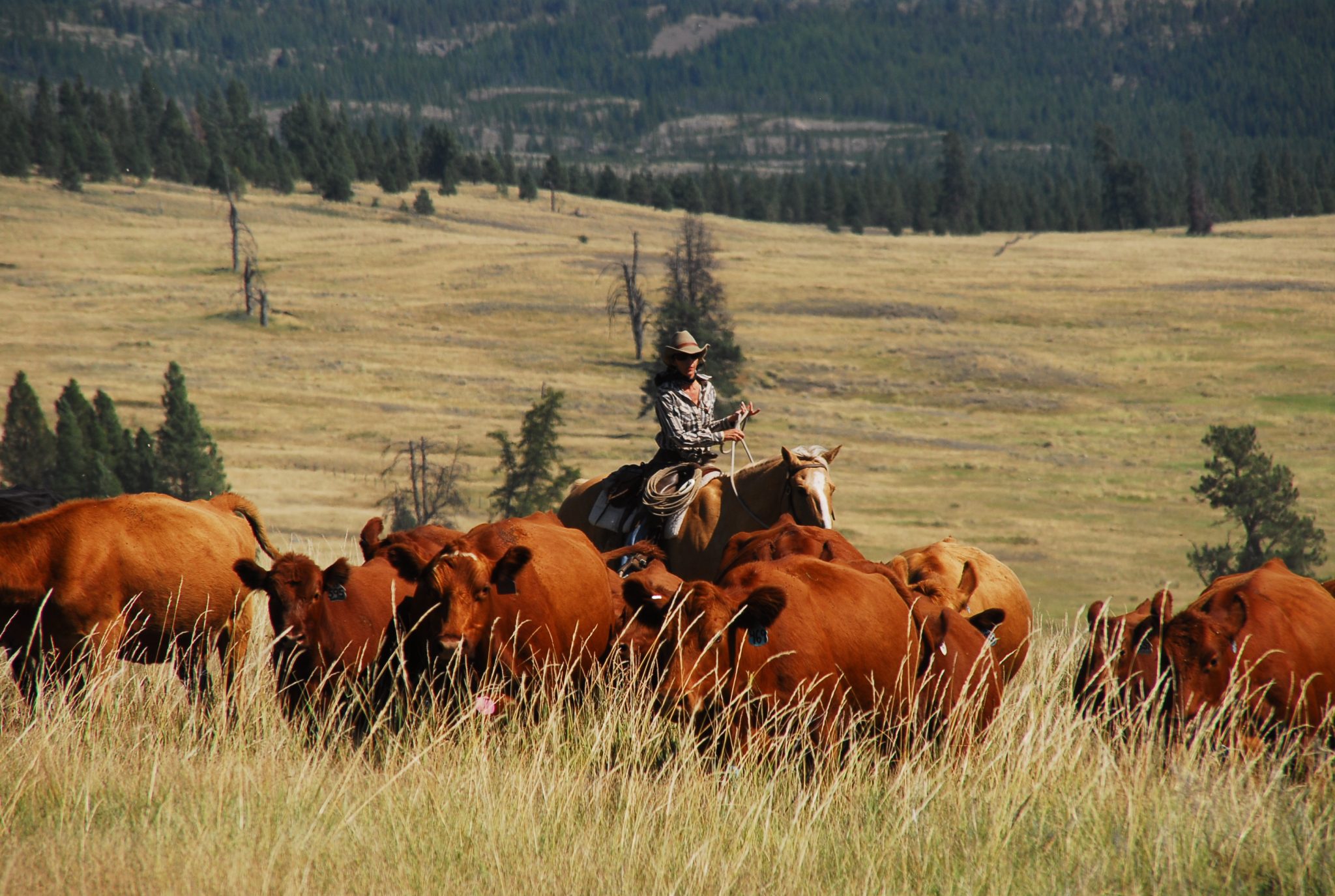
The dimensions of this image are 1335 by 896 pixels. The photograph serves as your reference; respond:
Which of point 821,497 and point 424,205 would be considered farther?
point 424,205

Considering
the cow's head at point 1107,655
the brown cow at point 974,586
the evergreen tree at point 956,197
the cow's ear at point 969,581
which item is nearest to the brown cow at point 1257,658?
the cow's head at point 1107,655

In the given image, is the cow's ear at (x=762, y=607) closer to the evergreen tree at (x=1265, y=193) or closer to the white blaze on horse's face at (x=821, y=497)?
the white blaze on horse's face at (x=821, y=497)

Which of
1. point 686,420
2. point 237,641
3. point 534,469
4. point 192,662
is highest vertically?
point 686,420

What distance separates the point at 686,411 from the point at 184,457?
2500 centimetres

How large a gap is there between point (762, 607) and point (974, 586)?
247 cm

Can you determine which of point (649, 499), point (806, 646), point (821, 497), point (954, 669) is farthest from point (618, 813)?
point (649, 499)

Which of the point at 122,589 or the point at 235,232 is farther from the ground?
the point at 235,232

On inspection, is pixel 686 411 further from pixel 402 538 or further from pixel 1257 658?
pixel 1257 658

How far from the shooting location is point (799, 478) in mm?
9633

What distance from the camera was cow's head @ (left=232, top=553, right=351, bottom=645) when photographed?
6711mm

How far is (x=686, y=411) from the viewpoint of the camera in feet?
34.4

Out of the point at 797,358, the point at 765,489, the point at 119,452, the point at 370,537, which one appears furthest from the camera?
the point at 797,358

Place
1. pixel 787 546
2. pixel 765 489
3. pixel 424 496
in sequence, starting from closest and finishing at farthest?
pixel 787 546
pixel 765 489
pixel 424 496

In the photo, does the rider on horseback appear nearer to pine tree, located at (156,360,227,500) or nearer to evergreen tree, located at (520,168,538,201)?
pine tree, located at (156,360,227,500)
